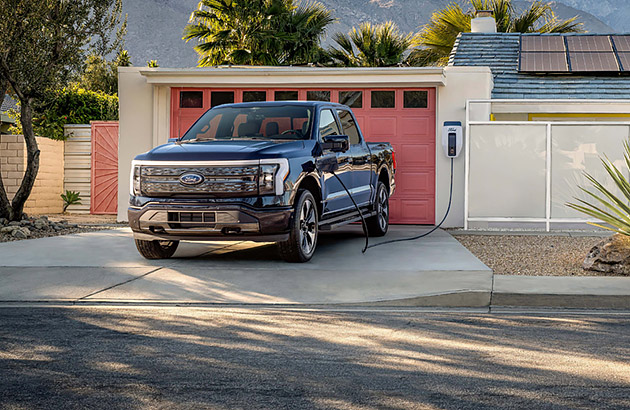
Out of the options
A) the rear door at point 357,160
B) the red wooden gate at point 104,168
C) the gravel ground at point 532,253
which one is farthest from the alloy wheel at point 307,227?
the red wooden gate at point 104,168

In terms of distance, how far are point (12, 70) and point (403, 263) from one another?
25.8ft

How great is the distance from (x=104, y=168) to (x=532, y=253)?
1077 cm

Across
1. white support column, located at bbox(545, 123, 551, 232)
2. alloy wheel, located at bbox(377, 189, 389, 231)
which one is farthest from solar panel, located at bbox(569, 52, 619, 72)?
alloy wheel, located at bbox(377, 189, 389, 231)

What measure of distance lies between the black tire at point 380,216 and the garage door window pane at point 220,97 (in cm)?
448

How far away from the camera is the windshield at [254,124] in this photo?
1091 centimetres

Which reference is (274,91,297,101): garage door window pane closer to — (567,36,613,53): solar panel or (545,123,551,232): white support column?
(545,123,551,232): white support column

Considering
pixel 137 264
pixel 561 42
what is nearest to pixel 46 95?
pixel 137 264

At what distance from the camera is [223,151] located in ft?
31.4

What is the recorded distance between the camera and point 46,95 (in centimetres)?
1492

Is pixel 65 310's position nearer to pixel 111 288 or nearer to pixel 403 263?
pixel 111 288

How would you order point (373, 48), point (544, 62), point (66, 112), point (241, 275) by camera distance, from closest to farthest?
1. point (241, 275)
2. point (544, 62)
3. point (66, 112)
4. point (373, 48)

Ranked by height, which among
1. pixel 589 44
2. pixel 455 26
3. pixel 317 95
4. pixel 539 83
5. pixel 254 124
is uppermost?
pixel 455 26

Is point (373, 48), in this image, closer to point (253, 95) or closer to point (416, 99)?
point (253, 95)

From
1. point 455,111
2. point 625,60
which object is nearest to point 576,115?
point 625,60
